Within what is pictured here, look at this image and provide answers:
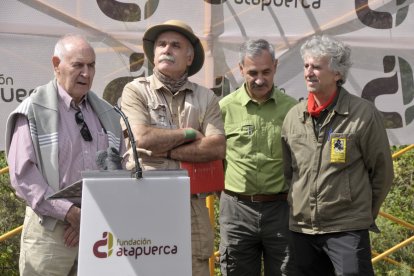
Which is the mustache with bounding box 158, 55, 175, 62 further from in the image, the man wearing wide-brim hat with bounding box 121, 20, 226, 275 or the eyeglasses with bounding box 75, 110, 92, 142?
the eyeglasses with bounding box 75, 110, 92, 142

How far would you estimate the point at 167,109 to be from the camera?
3605 mm

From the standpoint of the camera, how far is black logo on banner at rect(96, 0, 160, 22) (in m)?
4.45

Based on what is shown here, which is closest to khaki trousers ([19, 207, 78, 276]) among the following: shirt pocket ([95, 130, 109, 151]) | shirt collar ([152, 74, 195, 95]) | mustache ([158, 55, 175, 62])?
shirt pocket ([95, 130, 109, 151])

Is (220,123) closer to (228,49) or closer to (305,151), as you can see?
(305,151)

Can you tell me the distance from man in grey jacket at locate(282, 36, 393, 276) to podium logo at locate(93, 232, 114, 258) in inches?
59.0

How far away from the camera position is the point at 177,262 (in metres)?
2.41

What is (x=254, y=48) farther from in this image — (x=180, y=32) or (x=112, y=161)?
(x=112, y=161)

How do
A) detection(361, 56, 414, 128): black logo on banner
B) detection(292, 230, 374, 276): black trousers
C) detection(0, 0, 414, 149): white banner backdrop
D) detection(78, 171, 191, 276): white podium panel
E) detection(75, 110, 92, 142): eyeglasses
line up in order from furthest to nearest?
detection(361, 56, 414, 128): black logo on banner, detection(0, 0, 414, 149): white banner backdrop, detection(292, 230, 374, 276): black trousers, detection(75, 110, 92, 142): eyeglasses, detection(78, 171, 191, 276): white podium panel

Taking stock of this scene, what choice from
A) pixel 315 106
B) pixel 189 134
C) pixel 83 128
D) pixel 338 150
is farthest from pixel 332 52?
pixel 83 128

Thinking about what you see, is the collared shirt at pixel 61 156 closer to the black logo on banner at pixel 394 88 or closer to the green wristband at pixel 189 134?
the green wristband at pixel 189 134

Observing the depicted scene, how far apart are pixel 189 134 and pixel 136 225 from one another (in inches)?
46.0

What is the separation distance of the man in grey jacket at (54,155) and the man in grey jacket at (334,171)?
3.60ft

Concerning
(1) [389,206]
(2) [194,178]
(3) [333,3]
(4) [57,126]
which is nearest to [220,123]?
(2) [194,178]

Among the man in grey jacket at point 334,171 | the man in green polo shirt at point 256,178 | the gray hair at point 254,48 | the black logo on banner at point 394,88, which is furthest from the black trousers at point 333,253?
the black logo on banner at point 394,88
